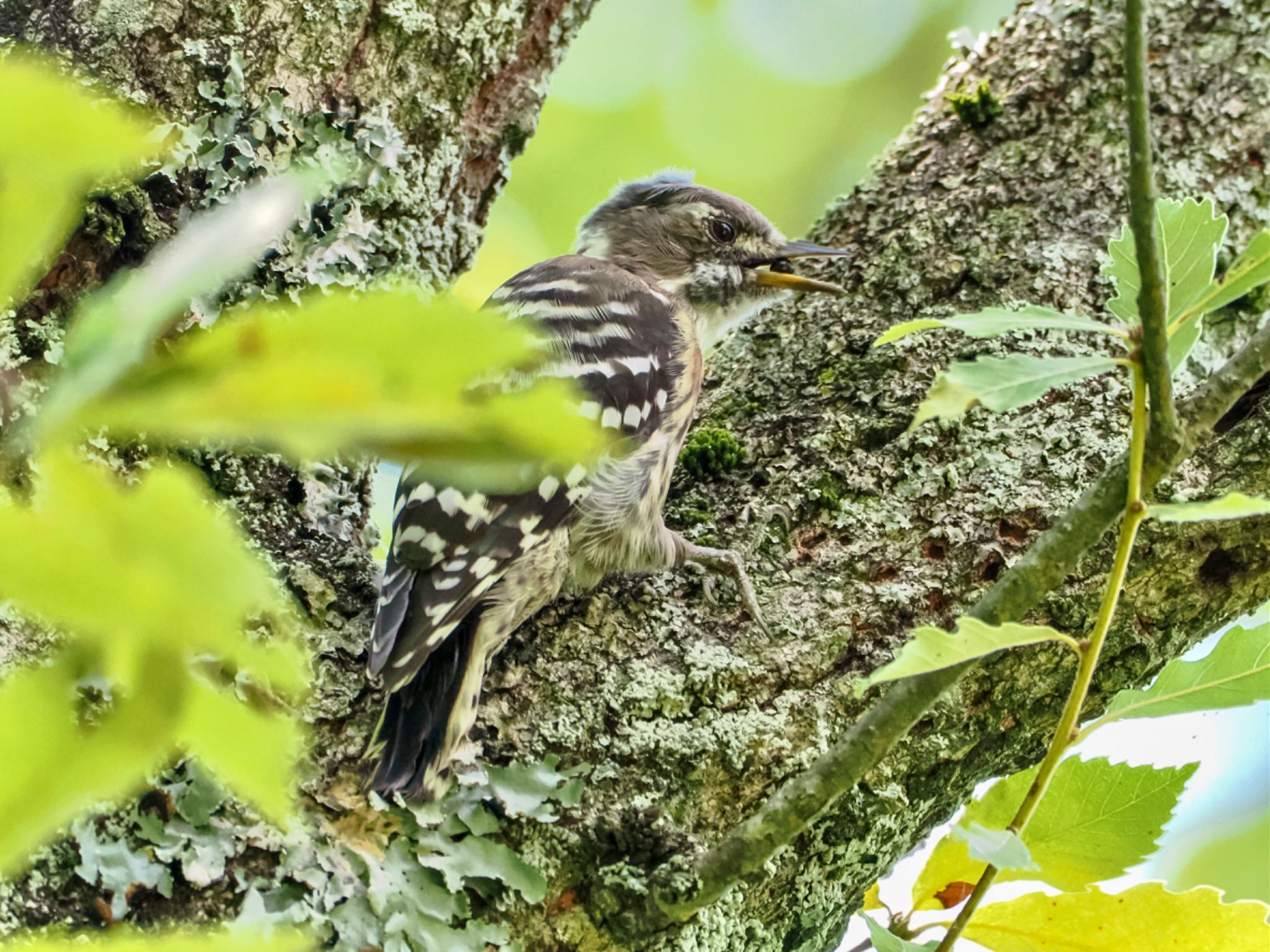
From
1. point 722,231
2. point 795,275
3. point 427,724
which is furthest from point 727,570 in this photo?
point 722,231

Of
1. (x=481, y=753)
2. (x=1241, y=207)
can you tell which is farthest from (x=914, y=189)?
(x=481, y=753)

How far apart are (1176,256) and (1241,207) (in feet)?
4.92

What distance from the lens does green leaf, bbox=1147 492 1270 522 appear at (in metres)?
0.91

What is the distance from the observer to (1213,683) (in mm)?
1137

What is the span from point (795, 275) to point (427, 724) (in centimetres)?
155

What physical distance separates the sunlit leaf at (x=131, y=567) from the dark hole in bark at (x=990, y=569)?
1.53 m

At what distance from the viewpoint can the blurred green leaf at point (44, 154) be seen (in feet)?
1.30

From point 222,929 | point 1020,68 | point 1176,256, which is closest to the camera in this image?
point 1176,256

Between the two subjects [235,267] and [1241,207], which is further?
[1241,207]

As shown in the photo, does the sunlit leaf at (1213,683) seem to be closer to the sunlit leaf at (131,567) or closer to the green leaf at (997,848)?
the green leaf at (997,848)

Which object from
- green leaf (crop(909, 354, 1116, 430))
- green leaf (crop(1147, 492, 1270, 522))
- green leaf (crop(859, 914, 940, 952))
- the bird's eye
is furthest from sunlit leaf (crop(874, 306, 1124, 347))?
the bird's eye

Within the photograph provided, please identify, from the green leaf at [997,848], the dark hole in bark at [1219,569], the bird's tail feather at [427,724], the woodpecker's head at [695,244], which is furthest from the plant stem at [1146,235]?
the woodpecker's head at [695,244]

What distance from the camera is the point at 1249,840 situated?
4.01 m

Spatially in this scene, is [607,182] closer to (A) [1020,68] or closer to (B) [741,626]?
(A) [1020,68]
